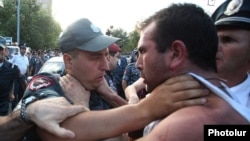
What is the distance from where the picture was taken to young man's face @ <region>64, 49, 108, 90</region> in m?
2.42

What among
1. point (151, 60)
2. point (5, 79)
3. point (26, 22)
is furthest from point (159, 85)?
point (26, 22)

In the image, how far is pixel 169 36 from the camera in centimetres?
158

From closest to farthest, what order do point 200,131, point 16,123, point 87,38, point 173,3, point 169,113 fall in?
point 200,131 → point 169,113 → point 173,3 → point 16,123 → point 87,38

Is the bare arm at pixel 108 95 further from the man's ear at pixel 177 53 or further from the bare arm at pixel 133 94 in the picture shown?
the man's ear at pixel 177 53

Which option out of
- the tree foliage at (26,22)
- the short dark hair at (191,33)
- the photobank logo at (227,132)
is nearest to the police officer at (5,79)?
the short dark hair at (191,33)

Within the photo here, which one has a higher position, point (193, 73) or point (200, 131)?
point (193, 73)

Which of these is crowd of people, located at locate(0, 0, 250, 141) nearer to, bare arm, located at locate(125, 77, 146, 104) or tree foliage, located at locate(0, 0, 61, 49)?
bare arm, located at locate(125, 77, 146, 104)

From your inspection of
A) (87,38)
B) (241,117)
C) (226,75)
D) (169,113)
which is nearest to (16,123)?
(87,38)

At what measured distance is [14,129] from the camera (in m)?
1.99

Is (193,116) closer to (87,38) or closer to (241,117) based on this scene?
→ (241,117)

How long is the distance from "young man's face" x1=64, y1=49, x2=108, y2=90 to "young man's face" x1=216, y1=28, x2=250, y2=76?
2.46ft

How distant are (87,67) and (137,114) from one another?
2.37 feet

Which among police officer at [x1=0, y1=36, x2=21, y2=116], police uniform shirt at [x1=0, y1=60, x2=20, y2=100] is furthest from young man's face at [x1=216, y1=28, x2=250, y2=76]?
police uniform shirt at [x1=0, y1=60, x2=20, y2=100]

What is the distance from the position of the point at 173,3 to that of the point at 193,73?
37 cm
